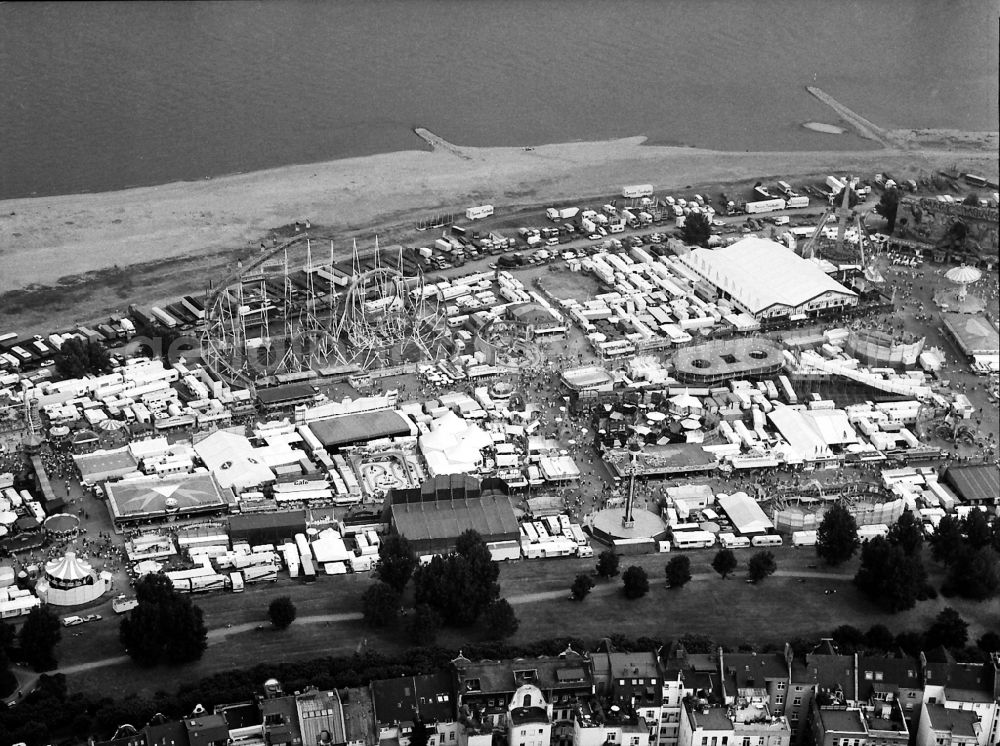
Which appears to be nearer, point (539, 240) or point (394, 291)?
point (394, 291)

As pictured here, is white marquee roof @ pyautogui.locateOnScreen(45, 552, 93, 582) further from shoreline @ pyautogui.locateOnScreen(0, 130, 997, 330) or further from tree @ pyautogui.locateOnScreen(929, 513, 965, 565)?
tree @ pyautogui.locateOnScreen(929, 513, 965, 565)

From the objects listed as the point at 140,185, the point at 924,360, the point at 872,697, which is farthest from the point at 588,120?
the point at 872,697

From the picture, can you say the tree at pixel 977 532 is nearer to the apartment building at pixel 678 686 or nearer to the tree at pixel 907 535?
the tree at pixel 907 535

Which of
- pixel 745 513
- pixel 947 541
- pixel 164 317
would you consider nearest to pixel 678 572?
pixel 745 513

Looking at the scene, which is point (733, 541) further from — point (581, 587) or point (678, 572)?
point (581, 587)

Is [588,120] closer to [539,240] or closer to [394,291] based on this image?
[539,240]

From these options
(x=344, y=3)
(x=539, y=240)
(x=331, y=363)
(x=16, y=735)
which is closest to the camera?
(x=16, y=735)
